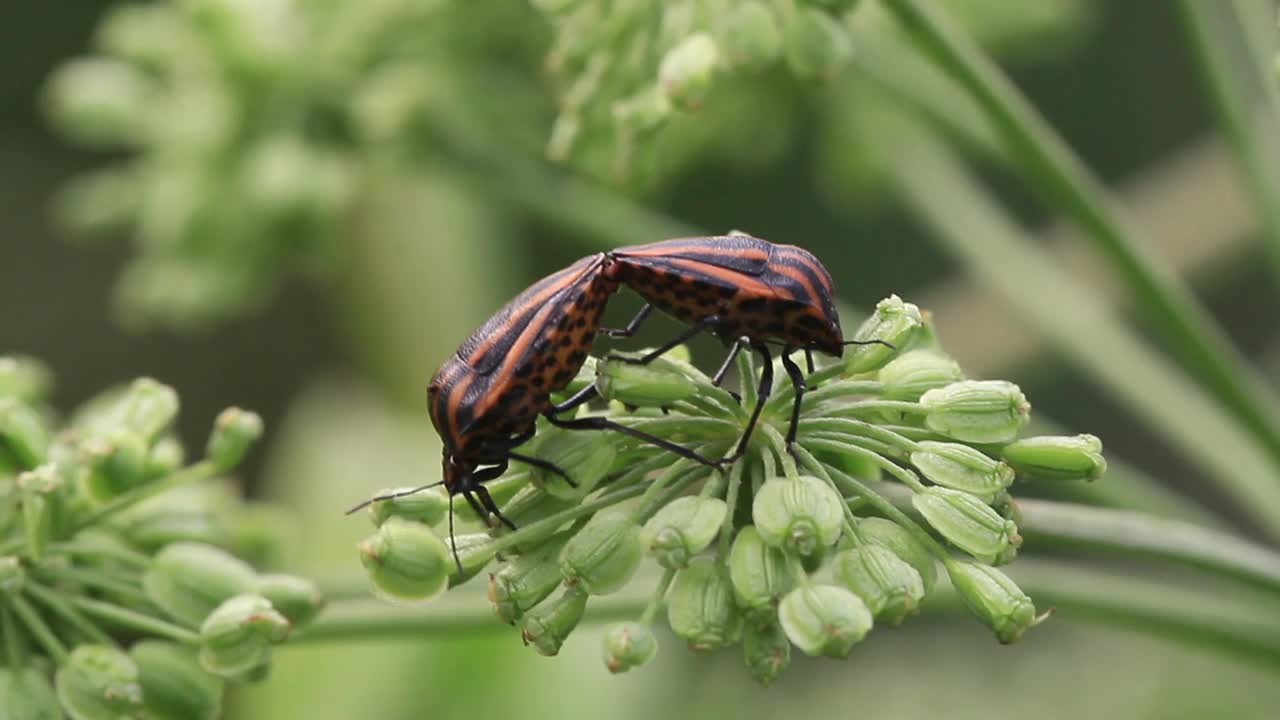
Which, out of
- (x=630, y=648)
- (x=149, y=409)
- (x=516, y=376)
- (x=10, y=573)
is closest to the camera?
(x=630, y=648)

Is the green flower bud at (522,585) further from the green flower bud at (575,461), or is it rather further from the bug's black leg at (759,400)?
the bug's black leg at (759,400)

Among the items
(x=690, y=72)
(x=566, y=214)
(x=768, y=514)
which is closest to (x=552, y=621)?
(x=768, y=514)

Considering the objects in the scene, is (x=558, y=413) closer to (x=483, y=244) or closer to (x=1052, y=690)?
(x=1052, y=690)

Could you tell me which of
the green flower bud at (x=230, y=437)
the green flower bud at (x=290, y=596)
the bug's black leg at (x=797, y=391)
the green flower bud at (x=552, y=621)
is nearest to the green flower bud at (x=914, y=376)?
the bug's black leg at (x=797, y=391)

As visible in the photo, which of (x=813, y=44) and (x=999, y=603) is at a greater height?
(x=813, y=44)

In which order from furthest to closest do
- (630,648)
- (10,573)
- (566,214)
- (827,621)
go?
(566,214), (10,573), (630,648), (827,621)

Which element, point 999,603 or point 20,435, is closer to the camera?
point 999,603

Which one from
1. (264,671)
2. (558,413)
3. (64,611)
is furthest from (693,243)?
(64,611)

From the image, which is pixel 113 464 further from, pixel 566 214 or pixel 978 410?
pixel 566 214
